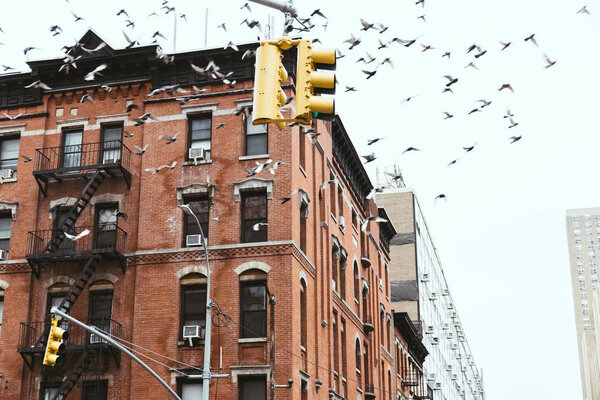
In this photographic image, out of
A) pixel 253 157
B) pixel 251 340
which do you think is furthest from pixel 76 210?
pixel 251 340

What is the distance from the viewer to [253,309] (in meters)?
31.5

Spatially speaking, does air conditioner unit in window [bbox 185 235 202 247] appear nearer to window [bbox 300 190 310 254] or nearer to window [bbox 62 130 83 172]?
window [bbox 300 190 310 254]

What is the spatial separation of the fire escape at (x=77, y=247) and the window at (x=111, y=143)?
0.14 ft

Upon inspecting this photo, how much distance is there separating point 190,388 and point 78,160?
35.5ft

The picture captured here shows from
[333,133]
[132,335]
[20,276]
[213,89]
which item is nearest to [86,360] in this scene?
[132,335]

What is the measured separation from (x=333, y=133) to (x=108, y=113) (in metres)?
11.7

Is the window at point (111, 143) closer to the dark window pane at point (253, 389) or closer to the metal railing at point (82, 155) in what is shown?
the metal railing at point (82, 155)

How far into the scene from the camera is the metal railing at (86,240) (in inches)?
1310

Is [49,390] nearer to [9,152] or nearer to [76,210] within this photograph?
[76,210]

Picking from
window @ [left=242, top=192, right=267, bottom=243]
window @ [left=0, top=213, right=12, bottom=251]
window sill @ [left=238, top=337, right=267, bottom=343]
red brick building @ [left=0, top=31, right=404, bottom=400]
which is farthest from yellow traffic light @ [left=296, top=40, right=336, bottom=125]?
window @ [left=0, top=213, right=12, bottom=251]

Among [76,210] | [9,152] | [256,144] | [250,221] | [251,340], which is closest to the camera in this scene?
[251,340]

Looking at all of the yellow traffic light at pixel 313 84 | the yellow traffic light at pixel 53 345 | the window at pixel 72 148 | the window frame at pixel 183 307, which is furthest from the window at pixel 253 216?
the yellow traffic light at pixel 313 84

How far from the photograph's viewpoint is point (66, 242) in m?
33.9

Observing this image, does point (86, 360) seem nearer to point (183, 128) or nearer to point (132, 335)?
point (132, 335)
